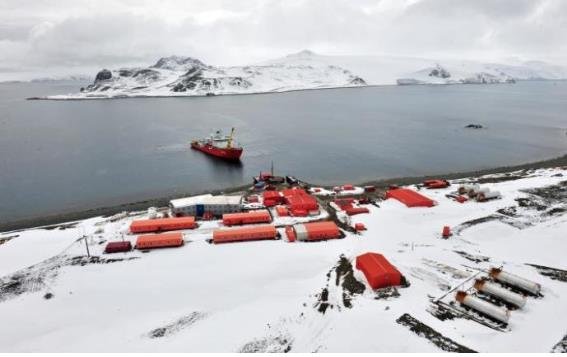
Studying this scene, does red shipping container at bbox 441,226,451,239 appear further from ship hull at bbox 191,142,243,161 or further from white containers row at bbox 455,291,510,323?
ship hull at bbox 191,142,243,161

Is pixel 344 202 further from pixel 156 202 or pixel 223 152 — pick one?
pixel 223 152

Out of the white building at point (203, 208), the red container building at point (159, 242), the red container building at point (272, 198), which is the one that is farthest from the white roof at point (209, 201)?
the red container building at point (159, 242)

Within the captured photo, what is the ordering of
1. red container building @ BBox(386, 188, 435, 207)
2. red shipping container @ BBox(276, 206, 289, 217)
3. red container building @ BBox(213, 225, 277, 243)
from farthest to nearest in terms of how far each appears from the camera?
red container building @ BBox(386, 188, 435, 207) < red shipping container @ BBox(276, 206, 289, 217) < red container building @ BBox(213, 225, 277, 243)

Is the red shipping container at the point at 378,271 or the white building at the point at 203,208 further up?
the white building at the point at 203,208

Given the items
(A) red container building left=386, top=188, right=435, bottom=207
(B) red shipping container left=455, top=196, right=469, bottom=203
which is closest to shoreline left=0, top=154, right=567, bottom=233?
(A) red container building left=386, top=188, right=435, bottom=207

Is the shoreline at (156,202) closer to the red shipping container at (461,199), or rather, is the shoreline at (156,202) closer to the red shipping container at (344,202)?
the red shipping container at (344,202)
